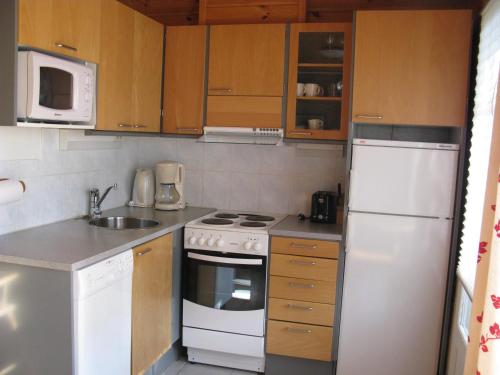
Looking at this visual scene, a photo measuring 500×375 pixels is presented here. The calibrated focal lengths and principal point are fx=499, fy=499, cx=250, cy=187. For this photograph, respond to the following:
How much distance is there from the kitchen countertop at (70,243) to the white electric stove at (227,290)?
234 millimetres

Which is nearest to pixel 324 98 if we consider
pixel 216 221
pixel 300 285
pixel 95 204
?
pixel 216 221

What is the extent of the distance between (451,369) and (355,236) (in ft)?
2.97

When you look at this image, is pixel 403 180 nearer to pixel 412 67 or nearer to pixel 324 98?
pixel 412 67

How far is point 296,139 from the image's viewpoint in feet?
10.6

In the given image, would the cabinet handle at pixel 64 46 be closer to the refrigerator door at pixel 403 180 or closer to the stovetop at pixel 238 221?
the stovetop at pixel 238 221

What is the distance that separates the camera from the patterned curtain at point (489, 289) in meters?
1.49

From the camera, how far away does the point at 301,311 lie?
297 cm

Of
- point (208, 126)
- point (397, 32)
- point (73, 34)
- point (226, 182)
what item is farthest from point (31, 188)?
point (397, 32)

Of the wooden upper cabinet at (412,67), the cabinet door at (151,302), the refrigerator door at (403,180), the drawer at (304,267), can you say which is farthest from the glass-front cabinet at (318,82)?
the cabinet door at (151,302)

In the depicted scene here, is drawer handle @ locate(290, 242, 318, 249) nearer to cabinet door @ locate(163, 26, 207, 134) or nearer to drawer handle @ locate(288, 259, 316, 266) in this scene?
drawer handle @ locate(288, 259, 316, 266)

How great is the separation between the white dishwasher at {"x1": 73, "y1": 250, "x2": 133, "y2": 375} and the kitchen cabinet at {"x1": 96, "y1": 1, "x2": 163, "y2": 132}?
2.78 ft

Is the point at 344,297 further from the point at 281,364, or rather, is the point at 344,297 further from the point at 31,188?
the point at 31,188

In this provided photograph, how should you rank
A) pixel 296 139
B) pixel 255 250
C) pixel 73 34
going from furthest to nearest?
pixel 296 139 < pixel 255 250 < pixel 73 34

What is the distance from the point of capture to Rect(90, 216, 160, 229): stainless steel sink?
3076 millimetres
